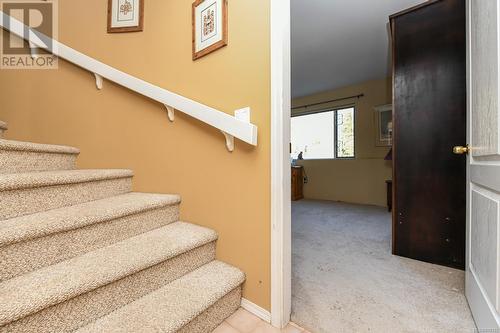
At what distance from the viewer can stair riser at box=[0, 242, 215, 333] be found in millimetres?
708

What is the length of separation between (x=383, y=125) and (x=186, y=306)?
425 cm

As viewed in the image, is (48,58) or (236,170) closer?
(236,170)

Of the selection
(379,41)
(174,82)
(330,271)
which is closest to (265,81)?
(174,82)

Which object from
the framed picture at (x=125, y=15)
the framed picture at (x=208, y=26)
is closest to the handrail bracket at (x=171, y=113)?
the framed picture at (x=208, y=26)

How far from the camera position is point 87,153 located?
1.77m

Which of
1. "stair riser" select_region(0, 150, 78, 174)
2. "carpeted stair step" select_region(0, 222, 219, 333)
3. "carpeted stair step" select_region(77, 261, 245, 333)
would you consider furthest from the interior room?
"stair riser" select_region(0, 150, 78, 174)

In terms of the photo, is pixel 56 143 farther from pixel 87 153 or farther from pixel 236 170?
pixel 236 170

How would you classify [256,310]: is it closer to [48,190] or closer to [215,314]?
[215,314]

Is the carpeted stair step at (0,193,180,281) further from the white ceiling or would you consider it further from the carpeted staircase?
the white ceiling

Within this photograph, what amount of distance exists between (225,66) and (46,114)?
1.65 metres

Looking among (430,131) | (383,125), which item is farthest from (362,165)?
(430,131)

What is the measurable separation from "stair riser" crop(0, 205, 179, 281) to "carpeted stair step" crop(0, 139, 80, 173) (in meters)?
0.62

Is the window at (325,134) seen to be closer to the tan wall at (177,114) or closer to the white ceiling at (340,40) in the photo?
the white ceiling at (340,40)

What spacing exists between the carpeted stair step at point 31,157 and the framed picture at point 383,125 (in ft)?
14.4
